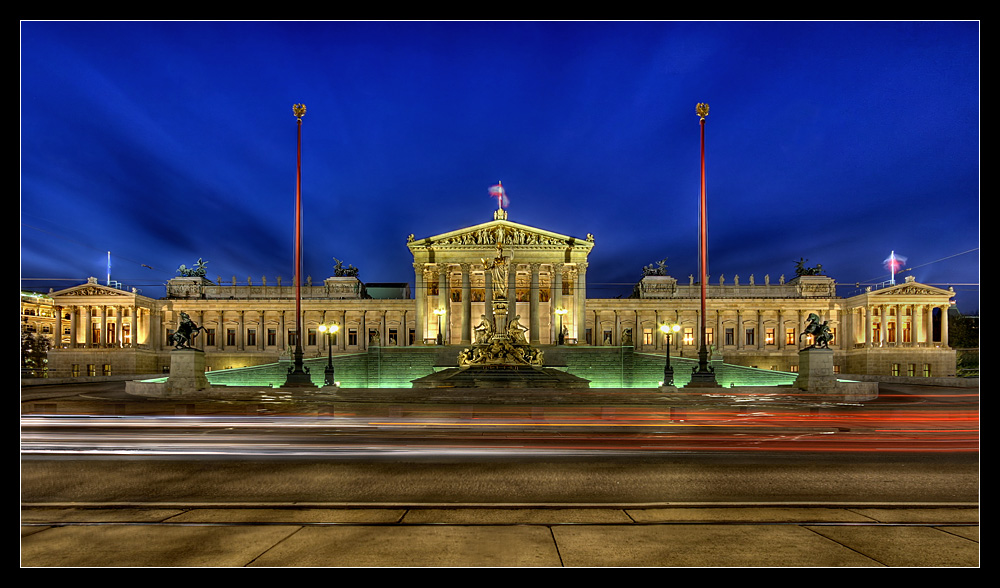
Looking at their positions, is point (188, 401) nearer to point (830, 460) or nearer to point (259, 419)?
point (259, 419)

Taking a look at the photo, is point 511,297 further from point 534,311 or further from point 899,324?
point 899,324

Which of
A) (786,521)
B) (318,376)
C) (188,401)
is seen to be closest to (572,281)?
(318,376)

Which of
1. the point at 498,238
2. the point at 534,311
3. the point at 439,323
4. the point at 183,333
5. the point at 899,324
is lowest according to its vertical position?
the point at 899,324

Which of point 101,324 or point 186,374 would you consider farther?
point 101,324

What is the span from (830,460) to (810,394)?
17205mm

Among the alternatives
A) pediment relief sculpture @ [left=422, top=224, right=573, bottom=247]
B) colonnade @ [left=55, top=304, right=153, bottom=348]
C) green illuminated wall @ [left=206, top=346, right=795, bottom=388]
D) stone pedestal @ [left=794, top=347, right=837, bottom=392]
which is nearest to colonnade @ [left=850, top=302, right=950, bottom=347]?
green illuminated wall @ [left=206, top=346, right=795, bottom=388]

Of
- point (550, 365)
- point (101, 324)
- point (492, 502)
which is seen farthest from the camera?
point (101, 324)

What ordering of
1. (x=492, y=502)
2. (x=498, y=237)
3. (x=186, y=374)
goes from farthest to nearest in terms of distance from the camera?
(x=498, y=237) < (x=186, y=374) < (x=492, y=502)

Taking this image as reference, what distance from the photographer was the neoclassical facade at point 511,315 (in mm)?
62656

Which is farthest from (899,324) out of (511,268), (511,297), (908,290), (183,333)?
(183,333)

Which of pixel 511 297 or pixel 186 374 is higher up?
pixel 511 297

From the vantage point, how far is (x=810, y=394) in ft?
80.8

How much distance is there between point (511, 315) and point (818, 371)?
35192 millimetres

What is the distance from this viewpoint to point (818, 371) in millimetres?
26484
